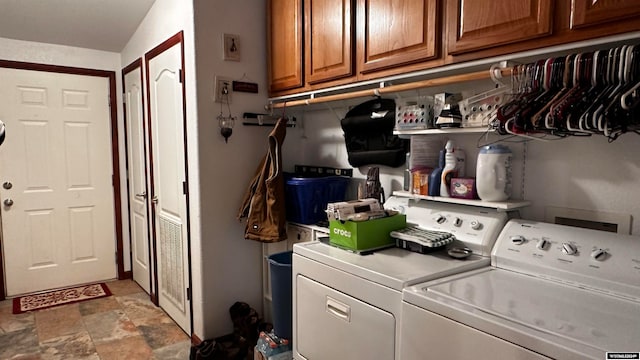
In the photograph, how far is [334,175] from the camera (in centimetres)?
250

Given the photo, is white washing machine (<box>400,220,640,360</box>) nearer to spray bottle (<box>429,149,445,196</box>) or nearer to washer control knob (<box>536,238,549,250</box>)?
washer control knob (<box>536,238,549,250</box>)

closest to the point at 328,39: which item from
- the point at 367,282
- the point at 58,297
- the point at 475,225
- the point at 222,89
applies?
the point at 222,89

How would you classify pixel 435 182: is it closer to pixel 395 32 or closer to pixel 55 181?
pixel 395 32

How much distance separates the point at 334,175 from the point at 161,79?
1510 millimetres

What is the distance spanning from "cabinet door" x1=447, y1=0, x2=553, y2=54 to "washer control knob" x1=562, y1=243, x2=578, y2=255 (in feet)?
2.23

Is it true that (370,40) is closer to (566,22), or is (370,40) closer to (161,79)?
(566,22)

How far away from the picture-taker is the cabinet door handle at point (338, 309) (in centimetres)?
142

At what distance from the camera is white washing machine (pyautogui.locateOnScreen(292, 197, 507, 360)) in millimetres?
1286

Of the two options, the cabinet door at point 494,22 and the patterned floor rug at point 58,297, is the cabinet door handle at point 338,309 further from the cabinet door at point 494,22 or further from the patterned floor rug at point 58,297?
the patterned floor rug at point 58,297

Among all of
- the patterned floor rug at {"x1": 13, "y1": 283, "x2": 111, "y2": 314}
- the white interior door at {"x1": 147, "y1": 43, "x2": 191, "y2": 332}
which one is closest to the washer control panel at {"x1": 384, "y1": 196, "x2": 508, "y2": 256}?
the white interior door at {"x1": 147, "y1": 43, "x2": 191, "y2": 332}

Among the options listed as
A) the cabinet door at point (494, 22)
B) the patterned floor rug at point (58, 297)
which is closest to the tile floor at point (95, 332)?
the patterned floor rug at point (58, 297)

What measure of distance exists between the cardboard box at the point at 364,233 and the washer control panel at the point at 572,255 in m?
0.41

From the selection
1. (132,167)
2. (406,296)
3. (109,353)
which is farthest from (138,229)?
(406,296)

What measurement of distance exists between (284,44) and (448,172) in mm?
1304
